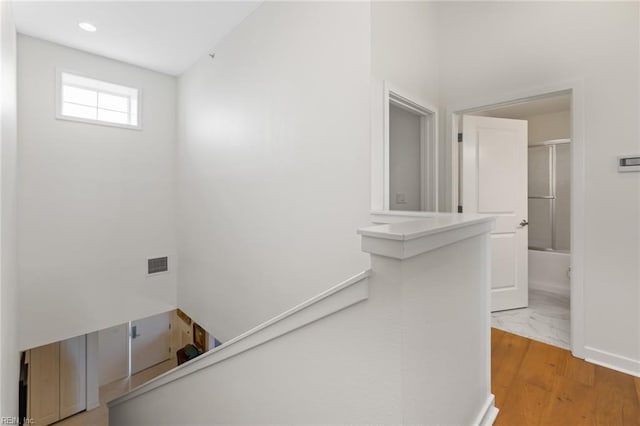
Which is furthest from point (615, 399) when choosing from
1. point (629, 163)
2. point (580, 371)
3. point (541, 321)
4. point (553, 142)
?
point (553, 142)

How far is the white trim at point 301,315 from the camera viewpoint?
0.87 meters

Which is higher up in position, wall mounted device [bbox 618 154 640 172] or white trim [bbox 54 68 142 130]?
white trim [bbox 54 68 142 130]

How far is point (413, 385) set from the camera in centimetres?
84

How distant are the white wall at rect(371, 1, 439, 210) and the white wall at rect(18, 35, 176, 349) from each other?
3503mm

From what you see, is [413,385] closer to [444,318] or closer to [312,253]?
[444,318]

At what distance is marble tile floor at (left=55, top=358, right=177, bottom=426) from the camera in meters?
5.11

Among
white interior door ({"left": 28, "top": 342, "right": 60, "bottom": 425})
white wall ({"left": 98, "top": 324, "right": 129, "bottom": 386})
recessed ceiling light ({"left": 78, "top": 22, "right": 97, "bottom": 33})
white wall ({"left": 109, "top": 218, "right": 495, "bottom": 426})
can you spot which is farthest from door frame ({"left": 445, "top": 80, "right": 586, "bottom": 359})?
white wall ({"left": 98, "top": 324, "right": 129, "bottom": 386})

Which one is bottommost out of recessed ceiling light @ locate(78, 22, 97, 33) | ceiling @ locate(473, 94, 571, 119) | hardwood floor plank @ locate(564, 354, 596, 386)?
hardwood floor plank @ locate(564, 354, 596, 386)

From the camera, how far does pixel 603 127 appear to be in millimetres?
2033

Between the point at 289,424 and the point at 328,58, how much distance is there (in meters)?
2.24

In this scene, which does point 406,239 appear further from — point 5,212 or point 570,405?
point 5,212

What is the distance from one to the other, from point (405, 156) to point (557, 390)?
80.1 inches

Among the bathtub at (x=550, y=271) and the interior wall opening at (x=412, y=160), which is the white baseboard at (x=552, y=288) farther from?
the interior wall opening at (x=412, y=160)

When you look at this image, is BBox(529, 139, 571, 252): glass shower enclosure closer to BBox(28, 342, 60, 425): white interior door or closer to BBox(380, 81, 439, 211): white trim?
BBox(380, 81, 439, 211): white trim
